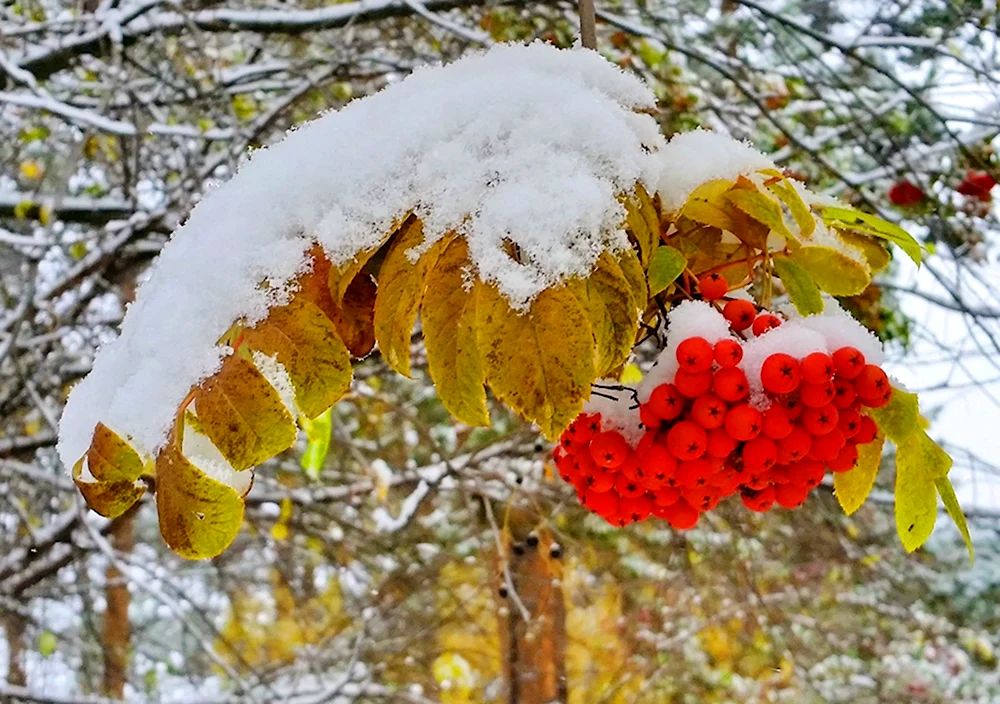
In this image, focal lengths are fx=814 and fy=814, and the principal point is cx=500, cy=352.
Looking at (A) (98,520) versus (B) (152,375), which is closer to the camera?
(B) (152,375)

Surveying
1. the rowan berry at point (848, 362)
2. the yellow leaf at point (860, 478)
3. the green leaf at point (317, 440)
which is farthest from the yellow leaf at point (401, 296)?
the green leaf at point (317, 440)

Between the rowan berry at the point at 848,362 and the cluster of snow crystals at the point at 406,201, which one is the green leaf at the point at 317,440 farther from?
the rowan berry at the point at 848,362

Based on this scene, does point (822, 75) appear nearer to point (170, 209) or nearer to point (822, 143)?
point (822, 143)

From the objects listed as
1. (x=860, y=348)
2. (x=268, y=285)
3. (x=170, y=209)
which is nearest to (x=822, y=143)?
(x=170, y=209)

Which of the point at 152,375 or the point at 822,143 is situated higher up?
the point at 152,375

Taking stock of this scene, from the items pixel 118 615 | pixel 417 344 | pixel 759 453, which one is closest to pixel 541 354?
pixel 759 453

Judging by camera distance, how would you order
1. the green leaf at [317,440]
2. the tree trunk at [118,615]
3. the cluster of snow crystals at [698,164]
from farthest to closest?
the tree trunk at [118,615], the green leaf at [317,440], the cluster of snow crystals at [698,164]

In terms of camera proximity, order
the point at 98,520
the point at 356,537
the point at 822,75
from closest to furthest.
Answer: the point at 822,75 → the point at 98,520 → the point at 356,537
